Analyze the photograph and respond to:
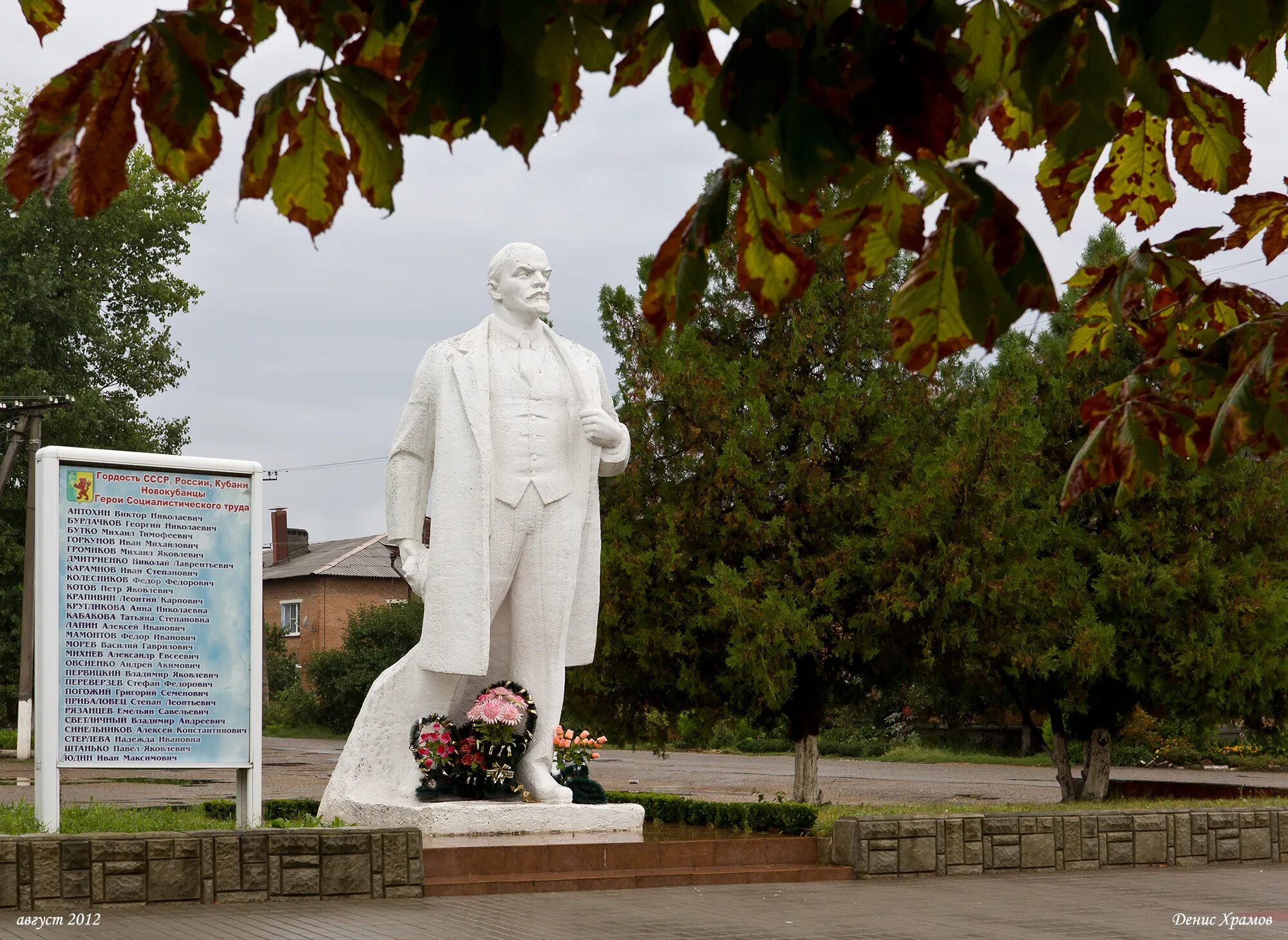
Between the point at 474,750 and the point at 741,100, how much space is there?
9.52 m

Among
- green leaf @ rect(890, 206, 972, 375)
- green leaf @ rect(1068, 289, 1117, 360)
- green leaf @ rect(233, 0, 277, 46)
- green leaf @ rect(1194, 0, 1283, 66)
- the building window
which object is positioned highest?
green leaf @ rect(233, 0, 277, 46)

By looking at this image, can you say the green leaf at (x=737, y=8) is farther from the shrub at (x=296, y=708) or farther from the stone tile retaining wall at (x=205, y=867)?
the shrub at (x=296, y=708)

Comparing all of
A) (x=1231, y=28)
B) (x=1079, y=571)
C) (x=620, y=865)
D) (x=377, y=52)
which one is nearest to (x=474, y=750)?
(x=620, y=865)

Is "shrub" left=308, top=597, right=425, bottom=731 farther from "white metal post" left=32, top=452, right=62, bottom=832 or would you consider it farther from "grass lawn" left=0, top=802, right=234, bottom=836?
"white metal post" left=32, top=452, right=62, bottom=832

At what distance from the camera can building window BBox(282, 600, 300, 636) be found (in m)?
54.0

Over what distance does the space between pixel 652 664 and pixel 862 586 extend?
7.11 ft

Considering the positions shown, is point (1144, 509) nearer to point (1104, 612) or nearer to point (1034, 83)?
point (1104, 612)

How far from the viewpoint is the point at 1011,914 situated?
353 inches

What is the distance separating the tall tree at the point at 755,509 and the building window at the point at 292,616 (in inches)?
1547

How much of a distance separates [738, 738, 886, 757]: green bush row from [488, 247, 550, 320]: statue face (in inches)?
859

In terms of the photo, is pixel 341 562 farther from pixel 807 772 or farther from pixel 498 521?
pixel 498 521

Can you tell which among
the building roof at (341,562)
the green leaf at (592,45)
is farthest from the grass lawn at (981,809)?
the building roof at (341,562)

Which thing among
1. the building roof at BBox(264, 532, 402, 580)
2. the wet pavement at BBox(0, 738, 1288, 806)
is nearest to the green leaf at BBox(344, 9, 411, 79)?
the wet pavement at BBox(0, 738, 1288, 806)

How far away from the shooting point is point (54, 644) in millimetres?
9383
